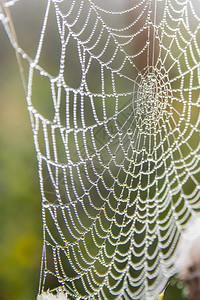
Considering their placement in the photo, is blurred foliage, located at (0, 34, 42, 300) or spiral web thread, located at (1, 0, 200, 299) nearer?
spiral web thread, located at (1, 0, 200, 299)

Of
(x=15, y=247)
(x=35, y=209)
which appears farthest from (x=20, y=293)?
(x=35, y=209)

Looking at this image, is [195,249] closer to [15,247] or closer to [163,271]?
[163,271]

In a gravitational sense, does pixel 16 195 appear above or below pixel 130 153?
below

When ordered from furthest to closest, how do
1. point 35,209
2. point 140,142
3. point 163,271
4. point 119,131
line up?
point 35,209
point 140,142
point 119,131
point 163,271

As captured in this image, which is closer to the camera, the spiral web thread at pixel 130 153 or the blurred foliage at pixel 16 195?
the spiral web thread at pixel 130 153

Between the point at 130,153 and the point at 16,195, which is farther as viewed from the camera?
the point at 16,195

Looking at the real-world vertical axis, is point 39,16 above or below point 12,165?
above

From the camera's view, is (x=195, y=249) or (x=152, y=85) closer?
(x=195, y=249)

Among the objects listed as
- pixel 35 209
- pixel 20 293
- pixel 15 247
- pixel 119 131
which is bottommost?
pixel 20 293
